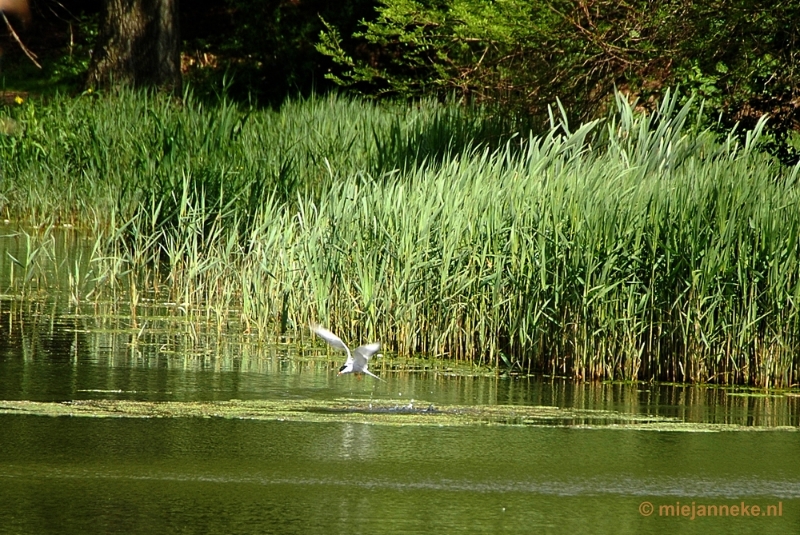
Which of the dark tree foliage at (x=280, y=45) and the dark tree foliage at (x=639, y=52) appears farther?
the dark tree foliage at (x=280, y=45)

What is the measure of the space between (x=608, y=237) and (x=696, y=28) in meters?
3.93

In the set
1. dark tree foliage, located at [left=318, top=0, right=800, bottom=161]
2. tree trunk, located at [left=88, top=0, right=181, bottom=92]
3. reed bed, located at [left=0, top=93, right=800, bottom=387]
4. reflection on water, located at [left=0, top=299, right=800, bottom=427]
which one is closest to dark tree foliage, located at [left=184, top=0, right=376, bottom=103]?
tree trunk, located at [left=88, top=0, right=181, bottom=92]

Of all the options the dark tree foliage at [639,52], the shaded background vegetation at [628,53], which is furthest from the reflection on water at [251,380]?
the dark tree foliage at [639,52]

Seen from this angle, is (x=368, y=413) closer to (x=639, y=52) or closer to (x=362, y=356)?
(x=362, y=356)

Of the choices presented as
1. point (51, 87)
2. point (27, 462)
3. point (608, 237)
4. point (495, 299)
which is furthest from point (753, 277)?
point (51, 87)

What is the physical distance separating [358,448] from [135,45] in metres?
13.2

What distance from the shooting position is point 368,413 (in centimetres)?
619

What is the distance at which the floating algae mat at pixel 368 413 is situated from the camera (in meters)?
6.00

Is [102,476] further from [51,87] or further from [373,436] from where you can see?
[51,87]

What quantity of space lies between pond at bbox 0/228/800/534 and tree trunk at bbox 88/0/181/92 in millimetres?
10496

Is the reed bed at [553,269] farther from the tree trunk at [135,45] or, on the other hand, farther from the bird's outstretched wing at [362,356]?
the tree trunk at [135,45]

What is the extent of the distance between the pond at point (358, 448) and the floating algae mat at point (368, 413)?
0.02m

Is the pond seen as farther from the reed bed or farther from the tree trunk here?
the tree trunk

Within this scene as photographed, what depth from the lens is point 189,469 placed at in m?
5.08
